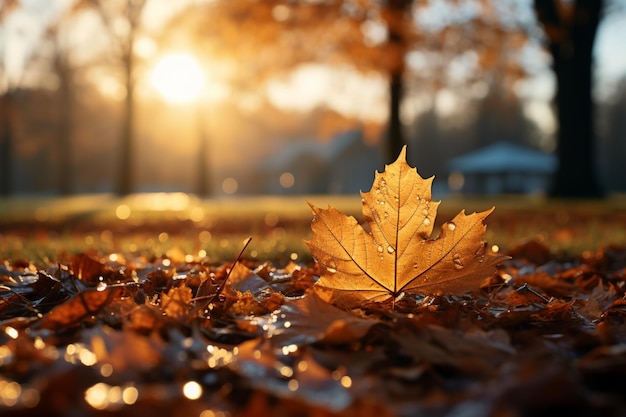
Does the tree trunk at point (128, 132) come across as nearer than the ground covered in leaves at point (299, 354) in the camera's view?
No

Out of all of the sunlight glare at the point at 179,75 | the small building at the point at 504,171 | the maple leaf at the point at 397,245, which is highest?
the sunlight glare at the point at 179,75

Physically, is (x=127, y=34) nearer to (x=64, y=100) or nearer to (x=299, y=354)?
(x=64, y=100)

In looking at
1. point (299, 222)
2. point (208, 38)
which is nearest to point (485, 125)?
point (208, 38)

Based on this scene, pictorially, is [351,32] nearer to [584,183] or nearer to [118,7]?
[584,183]

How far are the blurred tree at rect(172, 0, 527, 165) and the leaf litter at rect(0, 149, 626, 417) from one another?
37.5 feet

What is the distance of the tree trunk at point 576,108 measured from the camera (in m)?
16.6

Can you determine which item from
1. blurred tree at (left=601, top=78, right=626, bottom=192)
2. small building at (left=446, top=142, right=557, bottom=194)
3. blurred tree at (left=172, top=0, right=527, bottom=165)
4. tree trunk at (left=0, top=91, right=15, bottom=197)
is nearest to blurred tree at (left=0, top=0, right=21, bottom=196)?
tree trunk at (left=0, top=91, right=15, bottom=197)

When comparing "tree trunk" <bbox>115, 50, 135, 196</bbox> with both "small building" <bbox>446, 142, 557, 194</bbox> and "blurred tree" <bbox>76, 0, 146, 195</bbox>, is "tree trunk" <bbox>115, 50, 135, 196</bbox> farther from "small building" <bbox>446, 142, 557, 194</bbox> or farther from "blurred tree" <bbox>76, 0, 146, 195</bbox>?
"small building" <bbox>446, 142, 557, 194</bbox>

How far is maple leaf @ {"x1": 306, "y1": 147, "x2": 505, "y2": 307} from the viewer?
70.4 inches

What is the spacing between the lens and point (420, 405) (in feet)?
3.92

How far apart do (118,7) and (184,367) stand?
76.7ft

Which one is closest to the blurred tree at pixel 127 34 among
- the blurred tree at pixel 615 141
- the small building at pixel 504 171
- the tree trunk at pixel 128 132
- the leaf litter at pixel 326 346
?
the tree trunk at pixel 128 132

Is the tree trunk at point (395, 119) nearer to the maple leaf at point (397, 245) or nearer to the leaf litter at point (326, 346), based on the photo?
the leaf litter at point (326, 346)

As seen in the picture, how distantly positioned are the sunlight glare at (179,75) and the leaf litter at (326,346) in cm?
2232
